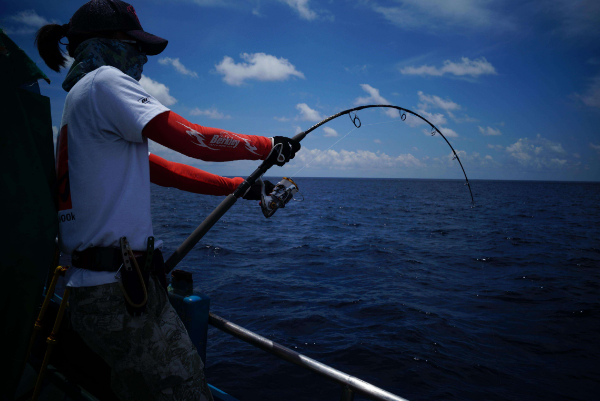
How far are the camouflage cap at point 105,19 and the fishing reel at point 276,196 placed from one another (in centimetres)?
112

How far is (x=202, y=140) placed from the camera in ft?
5.28

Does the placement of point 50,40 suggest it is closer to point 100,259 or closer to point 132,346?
point 100,259

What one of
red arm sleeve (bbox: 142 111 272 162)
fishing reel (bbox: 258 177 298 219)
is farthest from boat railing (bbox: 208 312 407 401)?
red arm sleeve (bbox: 142 111 272 162)

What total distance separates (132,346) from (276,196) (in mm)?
1264

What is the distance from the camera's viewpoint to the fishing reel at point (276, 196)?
2343 millimetres

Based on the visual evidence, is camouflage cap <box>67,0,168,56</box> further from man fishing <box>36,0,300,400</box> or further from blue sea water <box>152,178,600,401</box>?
blue sea water <box>152,178,600,401</box>

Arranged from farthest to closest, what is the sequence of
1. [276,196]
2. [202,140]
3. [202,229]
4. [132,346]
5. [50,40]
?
[276,196]
[202,229]
[50,40]
[202,140]
[132,346]

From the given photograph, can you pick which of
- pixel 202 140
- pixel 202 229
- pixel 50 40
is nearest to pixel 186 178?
pixel 202 229

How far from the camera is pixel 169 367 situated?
4.80ft

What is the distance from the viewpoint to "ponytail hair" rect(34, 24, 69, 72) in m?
1.76

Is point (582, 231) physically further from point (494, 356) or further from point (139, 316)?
point (139, 316)

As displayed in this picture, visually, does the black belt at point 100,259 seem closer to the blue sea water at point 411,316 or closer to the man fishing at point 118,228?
the man fishing at point 118,228

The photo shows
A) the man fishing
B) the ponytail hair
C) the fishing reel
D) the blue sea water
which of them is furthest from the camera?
the blue sea water

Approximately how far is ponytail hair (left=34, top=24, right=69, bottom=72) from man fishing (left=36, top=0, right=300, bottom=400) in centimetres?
32
